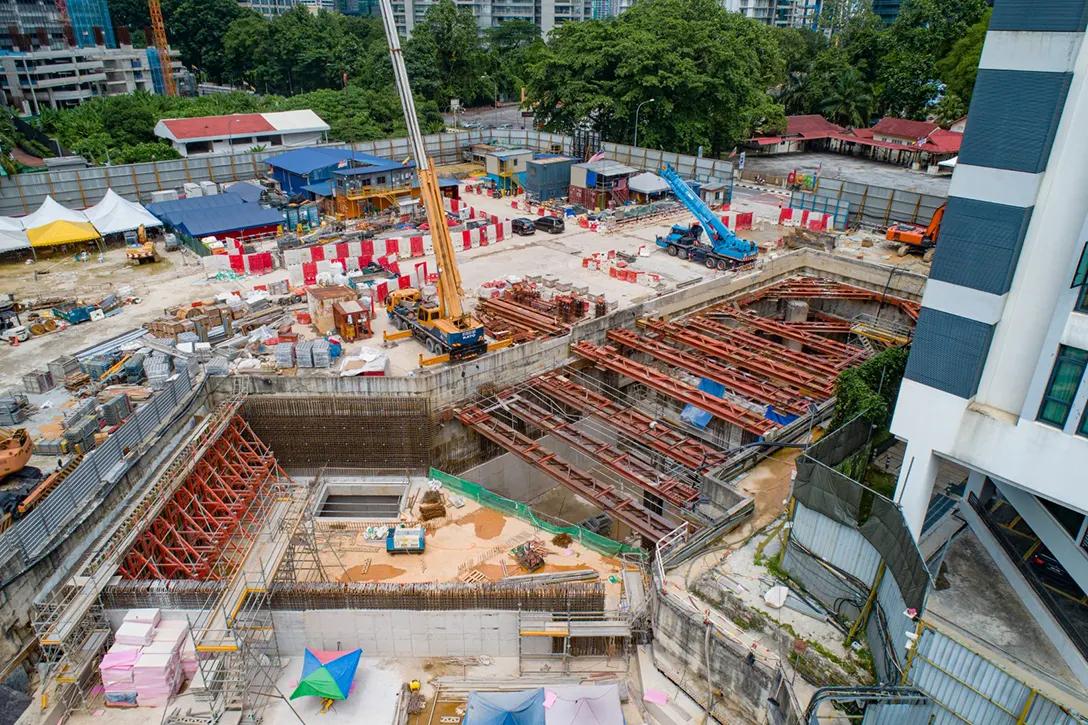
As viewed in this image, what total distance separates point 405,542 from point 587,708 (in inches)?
314

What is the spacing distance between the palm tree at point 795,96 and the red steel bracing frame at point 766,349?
5968 cm

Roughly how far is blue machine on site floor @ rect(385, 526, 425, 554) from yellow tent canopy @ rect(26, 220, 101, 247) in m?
31.0

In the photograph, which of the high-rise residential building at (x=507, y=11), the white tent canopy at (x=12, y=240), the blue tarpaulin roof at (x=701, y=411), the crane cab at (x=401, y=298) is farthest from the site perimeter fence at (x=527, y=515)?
the high-rise residential building at (x=507, y=11)

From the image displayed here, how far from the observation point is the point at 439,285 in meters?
28.8

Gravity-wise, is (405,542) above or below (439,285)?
below

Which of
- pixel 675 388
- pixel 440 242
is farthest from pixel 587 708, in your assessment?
pixel 440 242

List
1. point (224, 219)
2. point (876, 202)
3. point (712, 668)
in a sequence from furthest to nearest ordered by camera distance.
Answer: point (876, 202) < point (224, 219) < point (712, 668)

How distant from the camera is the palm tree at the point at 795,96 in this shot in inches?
3202

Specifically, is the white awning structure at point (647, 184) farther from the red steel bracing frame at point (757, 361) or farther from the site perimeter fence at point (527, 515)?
the site perimeter fence at point (527, 515)

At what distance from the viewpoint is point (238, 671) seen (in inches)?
670

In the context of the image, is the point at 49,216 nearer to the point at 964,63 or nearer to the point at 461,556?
the point at 461,556

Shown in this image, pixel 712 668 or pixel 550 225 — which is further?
pixel 550 225

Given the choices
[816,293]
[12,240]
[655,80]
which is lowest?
[816,293]

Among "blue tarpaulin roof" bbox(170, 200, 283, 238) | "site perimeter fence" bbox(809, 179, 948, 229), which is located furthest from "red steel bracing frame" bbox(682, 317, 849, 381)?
"blue tarpaulin roof" bbox(170, 200, 283, 238)
